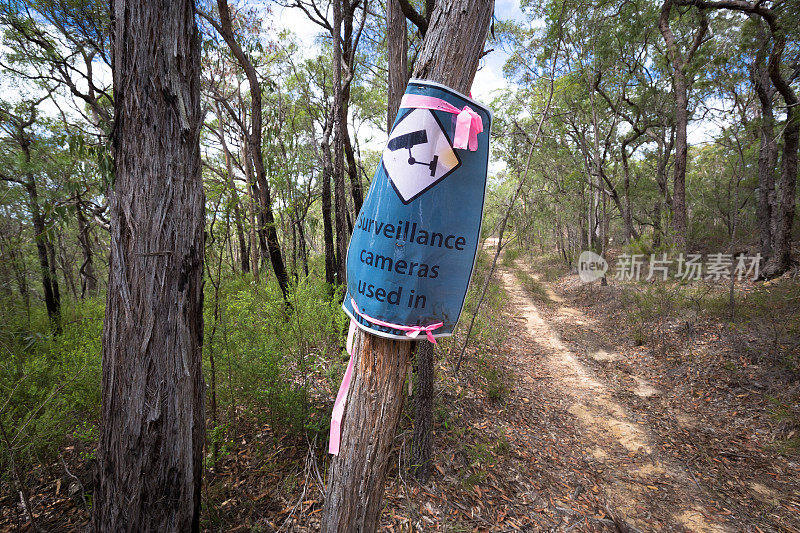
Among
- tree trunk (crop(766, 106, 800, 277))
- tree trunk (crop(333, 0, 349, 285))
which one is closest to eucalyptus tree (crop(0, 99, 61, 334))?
tree trunk (crop(333, 0, 349, 285))

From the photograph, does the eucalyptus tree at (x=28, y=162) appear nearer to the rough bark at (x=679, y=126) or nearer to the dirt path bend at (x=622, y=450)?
the dirt path bend at (x=622, y=450)

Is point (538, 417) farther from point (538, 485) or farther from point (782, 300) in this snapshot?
point (782, 300)

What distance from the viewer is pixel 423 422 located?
2.67 m

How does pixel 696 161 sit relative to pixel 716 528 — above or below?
above

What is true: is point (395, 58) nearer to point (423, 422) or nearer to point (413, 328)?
point (413, 328)

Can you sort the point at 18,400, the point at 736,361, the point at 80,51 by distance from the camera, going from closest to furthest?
1. the point at 18,400
2. the point at 736,361
3. the point at 80,51

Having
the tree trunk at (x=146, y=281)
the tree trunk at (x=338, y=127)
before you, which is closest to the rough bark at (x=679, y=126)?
the tree trunk at (x=338, y=127)

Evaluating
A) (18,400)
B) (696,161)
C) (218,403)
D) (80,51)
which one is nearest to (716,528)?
(218,403)

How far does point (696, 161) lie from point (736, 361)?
20983 millimetres

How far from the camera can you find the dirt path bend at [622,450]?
8.92ft

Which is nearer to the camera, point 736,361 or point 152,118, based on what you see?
point 152,118

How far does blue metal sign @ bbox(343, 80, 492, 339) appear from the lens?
97 centimetres

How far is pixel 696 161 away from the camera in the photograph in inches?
754

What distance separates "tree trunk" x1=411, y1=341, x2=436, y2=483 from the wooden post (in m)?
1.44
